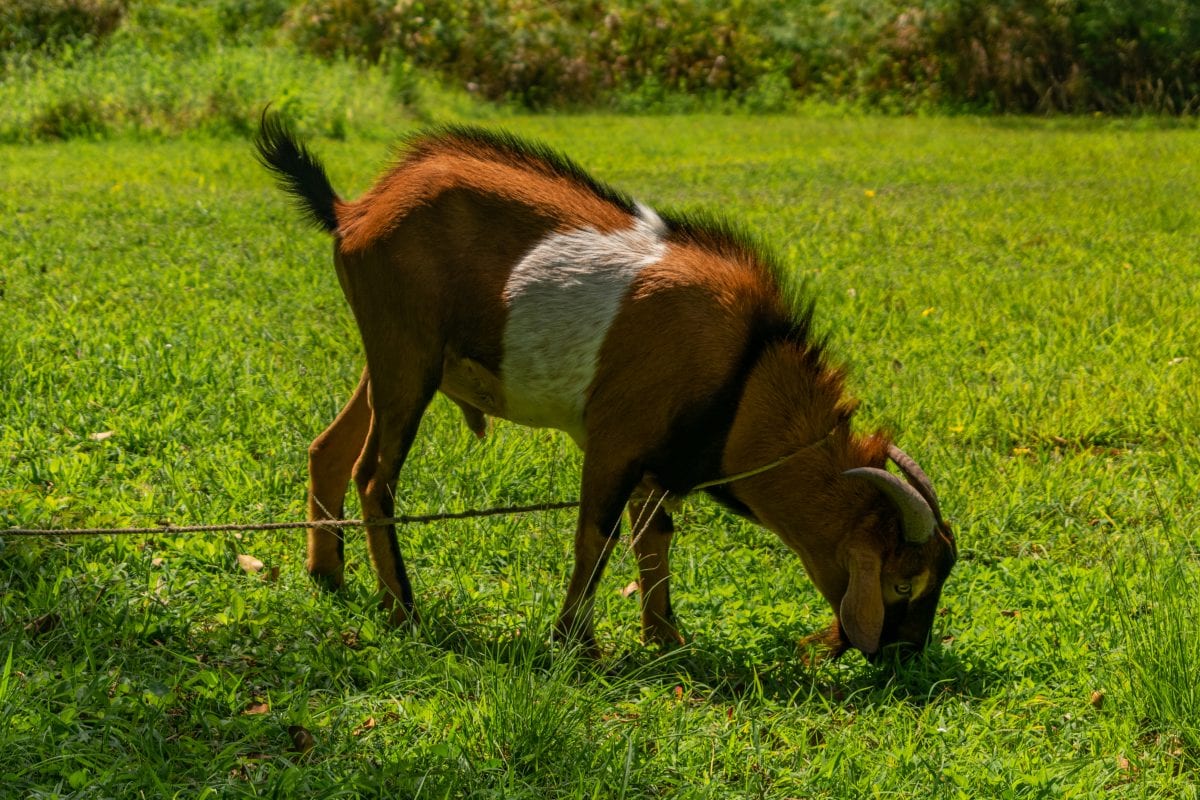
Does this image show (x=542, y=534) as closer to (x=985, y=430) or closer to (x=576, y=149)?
(x=985, y=430)

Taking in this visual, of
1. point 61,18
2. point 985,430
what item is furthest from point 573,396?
point 61,18

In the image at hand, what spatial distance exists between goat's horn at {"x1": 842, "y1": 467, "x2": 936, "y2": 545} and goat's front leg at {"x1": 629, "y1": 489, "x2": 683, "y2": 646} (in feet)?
2.23

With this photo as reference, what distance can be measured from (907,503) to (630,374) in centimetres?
87

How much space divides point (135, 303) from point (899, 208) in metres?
6.56

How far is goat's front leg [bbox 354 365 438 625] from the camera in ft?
13.1

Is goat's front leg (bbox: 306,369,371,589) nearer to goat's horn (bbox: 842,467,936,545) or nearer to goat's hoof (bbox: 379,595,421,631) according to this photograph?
goat's hoof (bbox: 379,595,421,631)

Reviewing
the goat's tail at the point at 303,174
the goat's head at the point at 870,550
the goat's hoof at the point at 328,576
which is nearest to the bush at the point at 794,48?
the goat's tail at the point at 303,174

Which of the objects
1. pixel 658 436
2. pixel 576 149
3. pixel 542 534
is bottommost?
pixel 576 149

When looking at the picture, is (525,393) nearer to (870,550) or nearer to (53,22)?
(870,550)

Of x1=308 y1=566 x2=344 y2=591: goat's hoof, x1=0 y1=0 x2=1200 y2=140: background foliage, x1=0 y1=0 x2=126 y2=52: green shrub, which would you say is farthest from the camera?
x1=0 y1=0 x2=1200 y2=140: background foliage

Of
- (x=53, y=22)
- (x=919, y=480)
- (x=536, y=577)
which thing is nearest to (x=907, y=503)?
(x=919, y=480)

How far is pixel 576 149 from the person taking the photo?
14.6 meters

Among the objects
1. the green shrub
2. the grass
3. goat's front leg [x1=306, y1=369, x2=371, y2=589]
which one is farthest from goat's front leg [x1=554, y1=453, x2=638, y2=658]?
the green shrub

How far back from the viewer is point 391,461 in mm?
4051
